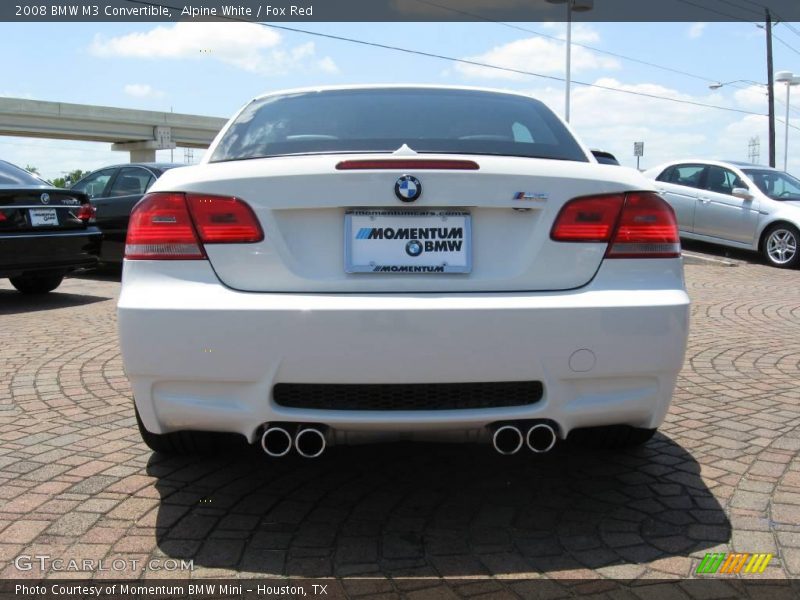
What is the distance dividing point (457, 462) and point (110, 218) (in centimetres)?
862

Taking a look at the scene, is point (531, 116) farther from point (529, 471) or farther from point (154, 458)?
point (154, 458)

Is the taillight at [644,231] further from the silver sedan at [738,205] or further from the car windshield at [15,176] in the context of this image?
the silver sedan at [738,205]

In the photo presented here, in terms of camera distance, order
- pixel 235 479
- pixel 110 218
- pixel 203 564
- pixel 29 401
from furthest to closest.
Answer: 1. pixel 110 218
2. pixel 29 401
3. pixel 235 479
4. pixel 203 564

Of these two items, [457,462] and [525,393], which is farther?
[457,462]

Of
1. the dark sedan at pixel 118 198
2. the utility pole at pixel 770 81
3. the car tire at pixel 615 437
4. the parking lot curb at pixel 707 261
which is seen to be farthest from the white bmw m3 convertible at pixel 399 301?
the utility pole at pixel 770 81

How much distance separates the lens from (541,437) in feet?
8.83

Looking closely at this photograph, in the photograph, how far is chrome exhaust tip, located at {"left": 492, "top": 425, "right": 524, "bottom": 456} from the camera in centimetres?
264

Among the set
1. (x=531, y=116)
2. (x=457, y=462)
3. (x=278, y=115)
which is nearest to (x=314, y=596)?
(x=457, y=462)

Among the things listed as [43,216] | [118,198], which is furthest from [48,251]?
[118,198]

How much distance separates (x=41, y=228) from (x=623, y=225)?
7073 millimetres

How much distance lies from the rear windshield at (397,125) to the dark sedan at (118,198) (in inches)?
292

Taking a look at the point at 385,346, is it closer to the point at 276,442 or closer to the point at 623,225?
the point at 276,442

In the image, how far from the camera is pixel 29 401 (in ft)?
14.9
